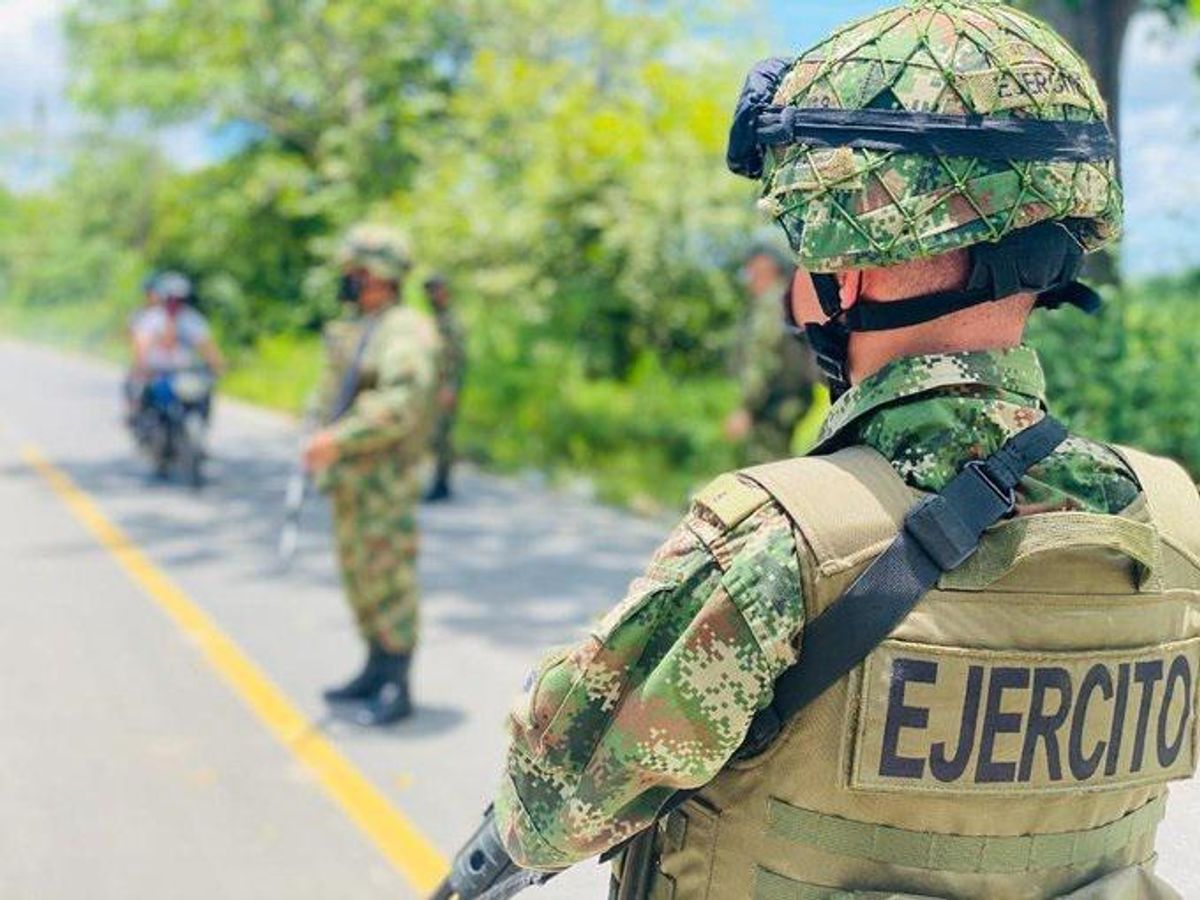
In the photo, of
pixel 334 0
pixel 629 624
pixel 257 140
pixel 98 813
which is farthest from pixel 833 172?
pixel 257 140

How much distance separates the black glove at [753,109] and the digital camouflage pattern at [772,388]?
15.6ft

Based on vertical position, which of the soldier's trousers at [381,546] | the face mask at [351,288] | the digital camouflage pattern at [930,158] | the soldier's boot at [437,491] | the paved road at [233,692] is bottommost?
the soldier's boot at [437,491]

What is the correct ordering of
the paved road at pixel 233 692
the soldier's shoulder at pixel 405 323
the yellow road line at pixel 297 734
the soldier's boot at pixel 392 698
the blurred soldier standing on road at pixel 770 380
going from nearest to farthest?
the paved road at pixel 233 692, the yellow road line at pixel 297 734, the soldier's shoulder at pixel 405 323, the soldier's boot at pixel 392 698, the blurred soldier standing on road at pixel 770 380

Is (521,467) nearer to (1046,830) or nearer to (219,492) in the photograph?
(219,492)

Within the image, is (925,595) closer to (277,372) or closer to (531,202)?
(531,202)

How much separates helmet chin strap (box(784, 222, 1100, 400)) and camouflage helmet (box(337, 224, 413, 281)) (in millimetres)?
3280

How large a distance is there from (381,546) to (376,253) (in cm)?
95

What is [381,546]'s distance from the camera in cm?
456

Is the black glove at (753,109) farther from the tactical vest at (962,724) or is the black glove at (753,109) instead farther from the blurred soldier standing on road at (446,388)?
the blurred soldier standing on road at (446,388)

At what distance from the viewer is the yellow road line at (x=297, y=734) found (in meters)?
3.72

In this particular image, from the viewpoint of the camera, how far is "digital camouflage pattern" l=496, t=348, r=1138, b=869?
46.9 inches

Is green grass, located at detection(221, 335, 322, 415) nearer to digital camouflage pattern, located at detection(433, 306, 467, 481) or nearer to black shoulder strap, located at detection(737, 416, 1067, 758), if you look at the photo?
digital camouflage pattern, located at detection(433, 306, 467, 481)

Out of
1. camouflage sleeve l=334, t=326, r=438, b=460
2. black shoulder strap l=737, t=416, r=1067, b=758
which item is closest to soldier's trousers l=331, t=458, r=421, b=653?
camouflage sleeve l=334, t=326, r=438, b=460

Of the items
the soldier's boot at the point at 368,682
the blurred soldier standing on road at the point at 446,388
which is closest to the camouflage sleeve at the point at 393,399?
the soldier's boot at the point at 368,682
